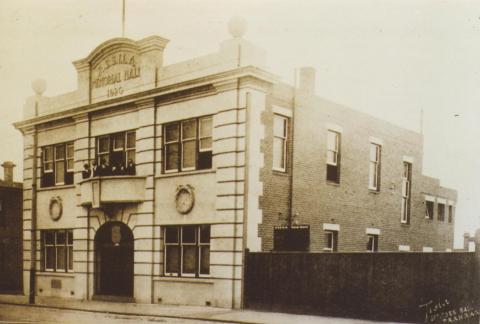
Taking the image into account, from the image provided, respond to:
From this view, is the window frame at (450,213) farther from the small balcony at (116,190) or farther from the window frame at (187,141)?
the small balcony at (116,190)

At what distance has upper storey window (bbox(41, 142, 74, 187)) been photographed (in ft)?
83.1

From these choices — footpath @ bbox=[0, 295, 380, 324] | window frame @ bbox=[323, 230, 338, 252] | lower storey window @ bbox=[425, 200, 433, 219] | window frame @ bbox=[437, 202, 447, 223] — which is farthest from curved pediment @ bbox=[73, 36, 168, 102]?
window frame @ bbox=[437, 202, 447, 223]

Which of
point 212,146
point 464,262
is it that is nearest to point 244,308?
point 212,146

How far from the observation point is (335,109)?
909 inches

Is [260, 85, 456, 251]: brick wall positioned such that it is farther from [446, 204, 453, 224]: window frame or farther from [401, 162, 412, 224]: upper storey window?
[446, 204, 453, 224]: window frame

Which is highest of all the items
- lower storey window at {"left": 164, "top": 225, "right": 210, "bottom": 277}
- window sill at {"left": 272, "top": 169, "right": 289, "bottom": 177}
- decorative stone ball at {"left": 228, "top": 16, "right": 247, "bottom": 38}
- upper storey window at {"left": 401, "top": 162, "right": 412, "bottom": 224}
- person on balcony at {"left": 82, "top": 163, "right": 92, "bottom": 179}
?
decorative stone ball at {"left": 228, "top": 16, "right": 247, "bottom": 38}

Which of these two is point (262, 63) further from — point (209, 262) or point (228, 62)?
point (209, 262)

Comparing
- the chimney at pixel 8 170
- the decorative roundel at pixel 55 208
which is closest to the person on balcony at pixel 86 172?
the decorative roundel at pixel 55 208

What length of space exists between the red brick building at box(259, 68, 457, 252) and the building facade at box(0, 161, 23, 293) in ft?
56.2

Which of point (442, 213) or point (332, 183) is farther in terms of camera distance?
point (442, 213)

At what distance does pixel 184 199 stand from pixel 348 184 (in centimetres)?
708

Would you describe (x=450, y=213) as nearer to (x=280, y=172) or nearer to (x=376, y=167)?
(x=376, y=167)

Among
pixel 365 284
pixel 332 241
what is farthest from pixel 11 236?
pixel 365 284

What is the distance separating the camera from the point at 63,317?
17.5m
